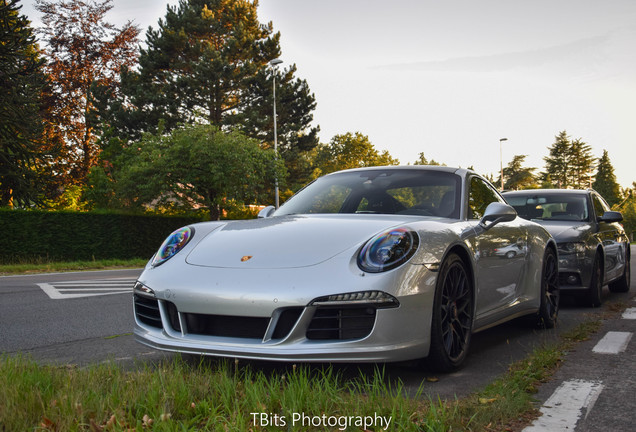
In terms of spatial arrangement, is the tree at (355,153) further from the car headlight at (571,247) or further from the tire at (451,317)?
the tire at (451,317)

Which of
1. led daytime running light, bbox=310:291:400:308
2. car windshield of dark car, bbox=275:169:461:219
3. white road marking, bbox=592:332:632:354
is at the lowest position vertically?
white road marking, bbox=592:332:632:354

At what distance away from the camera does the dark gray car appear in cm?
731

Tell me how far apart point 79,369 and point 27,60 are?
1803cm

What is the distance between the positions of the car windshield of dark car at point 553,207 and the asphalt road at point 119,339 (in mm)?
1175

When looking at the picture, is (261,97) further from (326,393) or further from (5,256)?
(326,393)

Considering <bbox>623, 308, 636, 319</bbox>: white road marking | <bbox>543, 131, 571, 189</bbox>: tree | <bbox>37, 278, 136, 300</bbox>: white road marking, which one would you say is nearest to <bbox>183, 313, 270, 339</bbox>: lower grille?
<bbox>623, 308, 636, 319</bbox>: white road marking

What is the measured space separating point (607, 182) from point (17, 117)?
100 m

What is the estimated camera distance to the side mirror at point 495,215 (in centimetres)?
464

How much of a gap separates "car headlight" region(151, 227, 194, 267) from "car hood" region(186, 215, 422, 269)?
0.45ft

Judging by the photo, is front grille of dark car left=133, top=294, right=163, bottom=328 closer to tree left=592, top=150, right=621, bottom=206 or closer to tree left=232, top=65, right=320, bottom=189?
tree left=232, top=65, right=320, bottom=189

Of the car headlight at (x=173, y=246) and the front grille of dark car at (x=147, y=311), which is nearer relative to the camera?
the front grille of dark car at (x=147, y=311)

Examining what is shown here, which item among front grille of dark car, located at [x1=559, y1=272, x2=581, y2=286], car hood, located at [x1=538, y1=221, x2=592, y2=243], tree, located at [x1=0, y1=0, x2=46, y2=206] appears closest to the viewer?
front grille of dark car, located at [x1=559, y1=272, x2=581, y2=286]

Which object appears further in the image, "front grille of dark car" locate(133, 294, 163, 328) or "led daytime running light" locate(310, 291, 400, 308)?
"front grille of dark car" locate(133, 294, 163, 328)

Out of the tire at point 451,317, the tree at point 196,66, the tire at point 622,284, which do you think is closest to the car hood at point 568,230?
the tire at point 622,284
